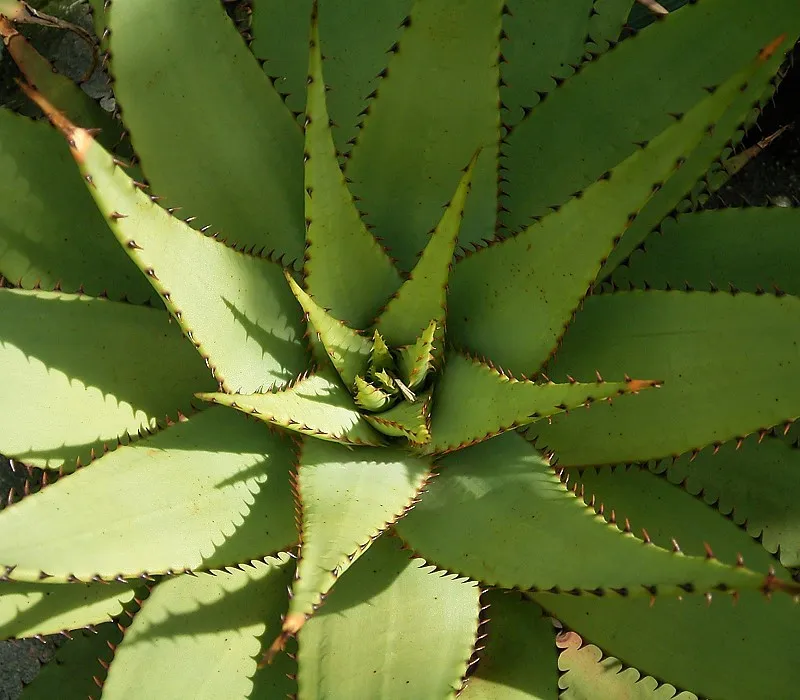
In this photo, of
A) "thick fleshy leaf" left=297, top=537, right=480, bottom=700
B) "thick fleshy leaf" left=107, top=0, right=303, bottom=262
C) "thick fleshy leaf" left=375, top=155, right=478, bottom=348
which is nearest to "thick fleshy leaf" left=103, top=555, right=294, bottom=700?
"thick fleshy leaf" left=297, top=537, right=480, bottom=700

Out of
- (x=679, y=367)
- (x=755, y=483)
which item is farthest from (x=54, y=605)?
(x=755, y=483)

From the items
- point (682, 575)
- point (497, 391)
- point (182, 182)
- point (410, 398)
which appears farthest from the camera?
point (182, 182)

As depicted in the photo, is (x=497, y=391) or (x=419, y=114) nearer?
(x=497, y=391)

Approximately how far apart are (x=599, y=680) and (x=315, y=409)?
0.59 m

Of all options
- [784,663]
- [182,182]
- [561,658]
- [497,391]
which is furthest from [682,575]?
[182,182]

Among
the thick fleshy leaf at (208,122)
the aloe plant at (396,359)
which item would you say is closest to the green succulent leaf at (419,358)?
the aloe plant at (396,359)

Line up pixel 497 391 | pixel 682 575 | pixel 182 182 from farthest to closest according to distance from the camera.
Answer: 1. pixel 182 182
2. pixel 497 391
3. pixel 682 575

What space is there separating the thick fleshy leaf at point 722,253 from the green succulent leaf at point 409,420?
37 cm

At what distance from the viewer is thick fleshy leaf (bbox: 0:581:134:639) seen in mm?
1004

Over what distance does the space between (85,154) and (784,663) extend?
99 cm

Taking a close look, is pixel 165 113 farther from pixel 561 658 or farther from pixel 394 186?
pixel 561 658

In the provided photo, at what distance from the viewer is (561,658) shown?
1115 mm

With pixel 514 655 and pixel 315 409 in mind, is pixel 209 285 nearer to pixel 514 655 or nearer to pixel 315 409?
pixel 315 409

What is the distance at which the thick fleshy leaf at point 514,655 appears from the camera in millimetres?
988
